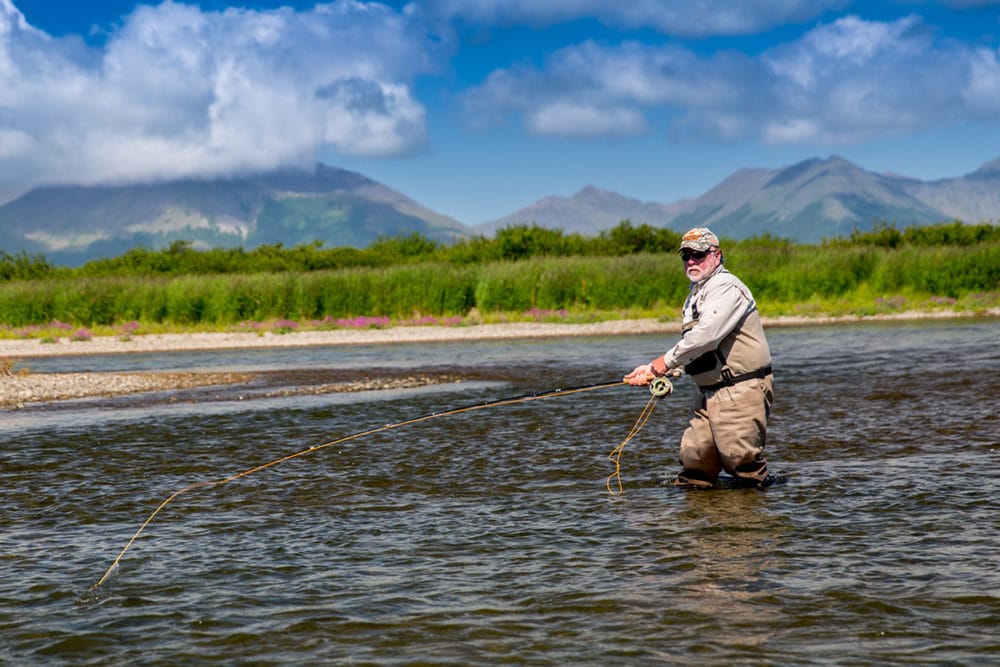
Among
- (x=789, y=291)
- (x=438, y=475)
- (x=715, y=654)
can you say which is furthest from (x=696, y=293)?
(x=789, y=291)

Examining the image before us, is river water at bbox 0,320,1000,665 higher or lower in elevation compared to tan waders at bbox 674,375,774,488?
lower

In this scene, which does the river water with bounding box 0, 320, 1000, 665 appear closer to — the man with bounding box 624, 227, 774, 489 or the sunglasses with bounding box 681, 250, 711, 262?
the man with bounding box 624, 227, 774, 489

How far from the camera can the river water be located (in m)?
4.98

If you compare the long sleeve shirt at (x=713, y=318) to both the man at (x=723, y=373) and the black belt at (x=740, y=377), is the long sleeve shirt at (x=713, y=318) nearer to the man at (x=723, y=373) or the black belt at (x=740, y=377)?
the man at (x=723, y=373)

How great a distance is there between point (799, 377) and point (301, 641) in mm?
12970

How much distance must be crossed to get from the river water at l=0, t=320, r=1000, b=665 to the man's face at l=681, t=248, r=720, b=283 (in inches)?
63.8

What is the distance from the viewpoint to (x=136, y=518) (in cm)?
795

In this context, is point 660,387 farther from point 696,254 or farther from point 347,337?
point 347,337

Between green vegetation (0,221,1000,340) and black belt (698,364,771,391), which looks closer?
black belt (698,364,771,391)

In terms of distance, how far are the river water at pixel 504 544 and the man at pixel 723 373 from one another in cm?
33

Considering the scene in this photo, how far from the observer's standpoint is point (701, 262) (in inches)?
306

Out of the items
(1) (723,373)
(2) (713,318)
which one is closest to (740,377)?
(1) (723,373)

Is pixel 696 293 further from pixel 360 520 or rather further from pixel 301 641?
pixel 301 641

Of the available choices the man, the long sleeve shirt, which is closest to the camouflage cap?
the man
